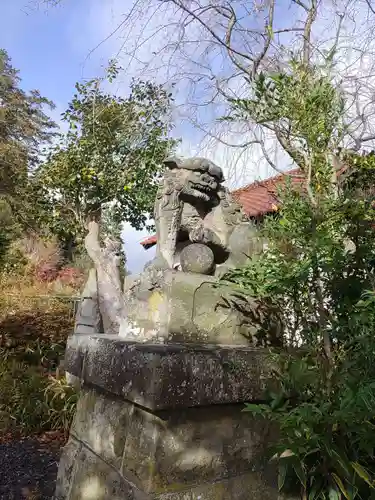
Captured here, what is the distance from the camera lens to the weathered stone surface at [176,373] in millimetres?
A: 1489

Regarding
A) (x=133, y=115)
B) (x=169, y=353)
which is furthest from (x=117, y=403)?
(x=133, y=115)

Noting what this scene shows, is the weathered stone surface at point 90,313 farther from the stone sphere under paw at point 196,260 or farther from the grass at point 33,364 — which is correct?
the stone sphere under paw at point 196,260

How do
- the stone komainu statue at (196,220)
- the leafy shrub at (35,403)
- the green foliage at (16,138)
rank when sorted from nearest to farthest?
the stone komainu statue at (196,220)
the leafy shrub at (35,403)
the green foliage at (16,138)

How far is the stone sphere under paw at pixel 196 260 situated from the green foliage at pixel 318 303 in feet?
0.39

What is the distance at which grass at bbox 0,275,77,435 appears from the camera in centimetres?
455

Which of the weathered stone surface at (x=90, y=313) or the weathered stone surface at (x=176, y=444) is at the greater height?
the weathered stone surface at (x=90, y=313)

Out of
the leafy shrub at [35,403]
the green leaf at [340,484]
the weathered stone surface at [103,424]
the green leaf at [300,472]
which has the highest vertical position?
the weathered stone surface at [103,424]

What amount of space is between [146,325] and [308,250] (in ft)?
2.51


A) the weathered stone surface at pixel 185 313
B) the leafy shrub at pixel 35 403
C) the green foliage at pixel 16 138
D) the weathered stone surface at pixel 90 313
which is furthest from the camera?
the green foliage at pixel 16 138

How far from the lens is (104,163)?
349 inches

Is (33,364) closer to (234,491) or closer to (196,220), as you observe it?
(196,220)

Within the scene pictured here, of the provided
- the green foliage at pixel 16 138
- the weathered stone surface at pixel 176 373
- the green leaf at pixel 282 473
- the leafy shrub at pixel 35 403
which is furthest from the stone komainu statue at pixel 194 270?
the green foliage at pixel 16 138

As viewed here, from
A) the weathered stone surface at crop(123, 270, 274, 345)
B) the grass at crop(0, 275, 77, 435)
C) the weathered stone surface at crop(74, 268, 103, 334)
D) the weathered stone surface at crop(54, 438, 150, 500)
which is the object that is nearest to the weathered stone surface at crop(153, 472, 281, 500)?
the weathered stone surface at crop(54, 438, 150, 500)

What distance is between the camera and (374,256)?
1.84m
